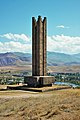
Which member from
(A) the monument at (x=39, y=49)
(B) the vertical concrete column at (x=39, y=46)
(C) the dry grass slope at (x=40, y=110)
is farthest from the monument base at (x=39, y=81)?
(C) the dry grass slope at (x=40, y=110)

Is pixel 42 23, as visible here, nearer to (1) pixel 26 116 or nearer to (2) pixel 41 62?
(2) pixel 41 62

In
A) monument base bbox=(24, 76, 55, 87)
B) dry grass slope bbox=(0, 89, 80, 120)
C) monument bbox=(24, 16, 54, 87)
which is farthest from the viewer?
monument bbox=(24, 16, 54, 87)

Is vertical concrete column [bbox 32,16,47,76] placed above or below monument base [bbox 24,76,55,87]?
above

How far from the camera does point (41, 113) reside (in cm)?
1756

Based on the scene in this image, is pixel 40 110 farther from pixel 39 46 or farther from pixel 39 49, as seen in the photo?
pixel 39 46

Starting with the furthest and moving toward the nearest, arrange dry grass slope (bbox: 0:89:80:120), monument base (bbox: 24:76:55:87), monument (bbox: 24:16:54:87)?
1. monument (bbox: 24:16:54:87)
2. monument base (bbox: 24:76:55:87)
3. dry grass slope (bbox: 0:89:80:120)

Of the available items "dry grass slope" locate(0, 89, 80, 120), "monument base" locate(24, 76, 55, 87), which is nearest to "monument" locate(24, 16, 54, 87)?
"monument base" locate(24, 76, 55, 87)

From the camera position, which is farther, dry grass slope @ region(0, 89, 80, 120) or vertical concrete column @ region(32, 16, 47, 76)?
vertical concrete column @ region(32, 16, 47, 76)

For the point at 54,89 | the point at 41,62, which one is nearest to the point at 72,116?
the point at 54,89

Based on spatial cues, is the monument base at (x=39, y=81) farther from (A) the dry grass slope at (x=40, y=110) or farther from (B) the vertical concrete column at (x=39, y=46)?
(A) the dry grass slope at (x=40, y=110)

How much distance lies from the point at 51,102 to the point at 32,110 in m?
2.29

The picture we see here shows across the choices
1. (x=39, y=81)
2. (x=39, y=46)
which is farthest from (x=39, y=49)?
(x=39, y=81)

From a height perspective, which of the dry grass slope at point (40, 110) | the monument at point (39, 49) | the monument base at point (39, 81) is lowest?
the dry grass slope at point (40, 110)

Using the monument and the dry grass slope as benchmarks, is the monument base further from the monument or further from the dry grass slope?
the dry grass slope
